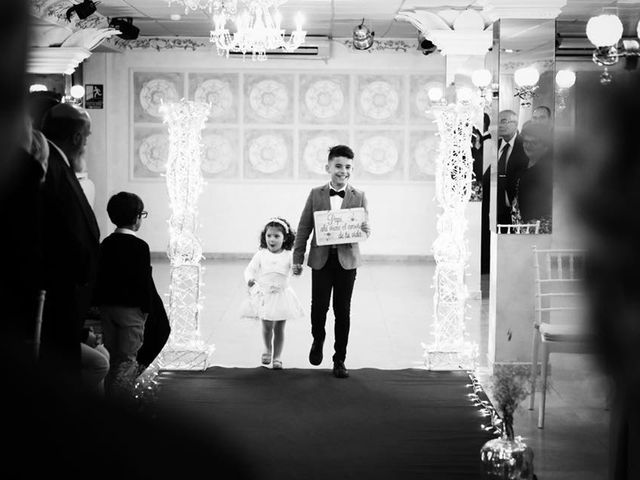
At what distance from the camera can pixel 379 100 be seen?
46.0 feet

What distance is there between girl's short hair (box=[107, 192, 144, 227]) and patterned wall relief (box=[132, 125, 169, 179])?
31.1ft

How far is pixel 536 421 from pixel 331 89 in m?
9.47

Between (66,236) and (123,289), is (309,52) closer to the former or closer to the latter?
(123,289)

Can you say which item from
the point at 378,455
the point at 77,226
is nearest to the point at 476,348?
the point at 378,455

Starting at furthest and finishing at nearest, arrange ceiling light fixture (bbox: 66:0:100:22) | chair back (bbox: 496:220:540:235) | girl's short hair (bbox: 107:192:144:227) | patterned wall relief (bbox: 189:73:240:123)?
patterned wall relief (bbox: 189:73:240:123), ceiling light fixture (bbox: 66:0:100:22), chair back (bbox: 496:220:540:235), girl's short hair (bbox: 107:192:144:227)

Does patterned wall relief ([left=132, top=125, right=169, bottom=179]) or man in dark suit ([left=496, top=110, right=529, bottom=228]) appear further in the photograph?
patterned wall relief ([left=132, top=125, right=169, bottom=179])

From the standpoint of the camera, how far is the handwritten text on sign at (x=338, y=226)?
6.12 metres

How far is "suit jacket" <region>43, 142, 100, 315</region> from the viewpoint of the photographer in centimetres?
237

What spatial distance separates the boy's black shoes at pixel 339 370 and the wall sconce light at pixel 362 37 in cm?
698

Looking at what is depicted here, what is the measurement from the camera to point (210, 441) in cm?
27

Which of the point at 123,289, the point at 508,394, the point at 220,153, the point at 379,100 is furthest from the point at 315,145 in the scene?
the point at 508,394

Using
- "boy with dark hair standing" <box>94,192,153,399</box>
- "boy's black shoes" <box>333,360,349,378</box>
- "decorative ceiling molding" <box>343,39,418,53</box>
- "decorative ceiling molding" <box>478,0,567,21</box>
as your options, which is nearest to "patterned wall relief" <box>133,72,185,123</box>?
"decorative ceiling molding" <box>343,39,418,53</box>

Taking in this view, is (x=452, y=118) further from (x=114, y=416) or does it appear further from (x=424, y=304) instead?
(x=114, y=416)

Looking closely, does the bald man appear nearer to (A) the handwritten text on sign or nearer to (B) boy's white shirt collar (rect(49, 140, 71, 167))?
(B) boy's white shirt collar (rect(49, 140, 71, 167))
